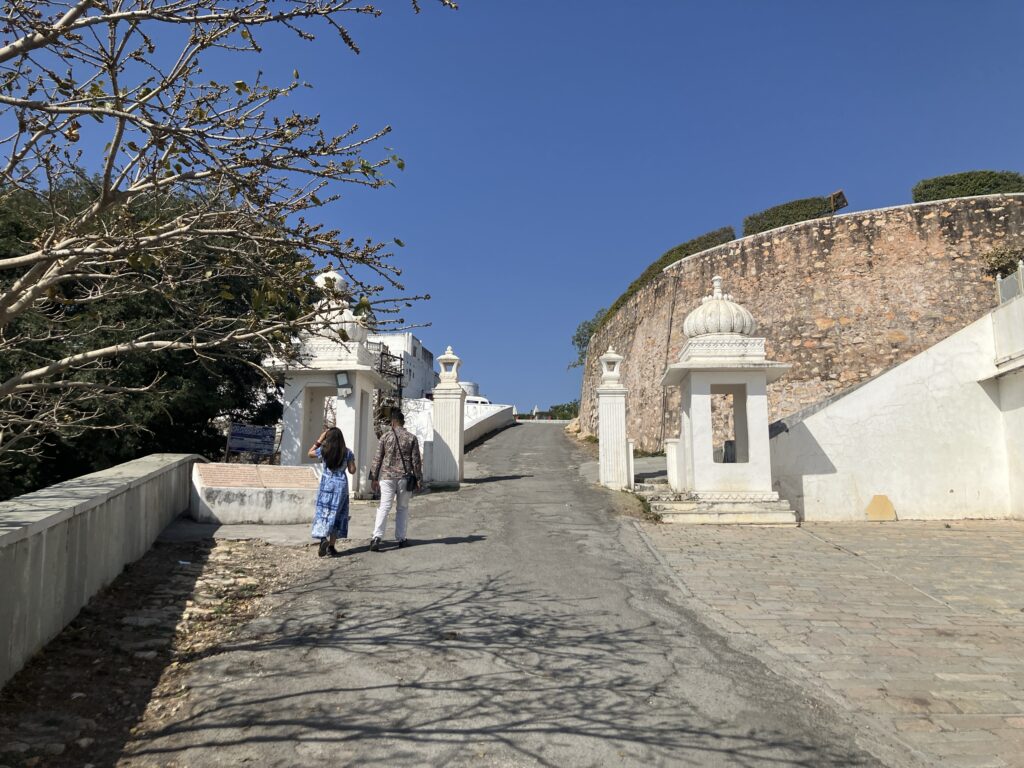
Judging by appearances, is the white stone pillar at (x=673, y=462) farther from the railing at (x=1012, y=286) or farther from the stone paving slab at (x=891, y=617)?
the railing at (x=1012, y=286)

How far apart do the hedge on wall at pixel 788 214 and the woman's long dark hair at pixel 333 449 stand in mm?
19997

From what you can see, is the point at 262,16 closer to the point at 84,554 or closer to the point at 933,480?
the point at 84,554

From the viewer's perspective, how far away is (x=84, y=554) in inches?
200

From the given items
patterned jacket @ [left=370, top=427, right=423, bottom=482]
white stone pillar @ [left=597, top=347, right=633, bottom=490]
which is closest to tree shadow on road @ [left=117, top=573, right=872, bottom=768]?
patterned jacket @ [left=370, top=427, right=423, bottom=482]

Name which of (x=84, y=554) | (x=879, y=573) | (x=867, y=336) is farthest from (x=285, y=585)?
(x=867, y=336)

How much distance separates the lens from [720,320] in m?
12.1

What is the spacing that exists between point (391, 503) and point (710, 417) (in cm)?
613

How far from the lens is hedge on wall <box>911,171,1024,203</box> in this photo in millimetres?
21031

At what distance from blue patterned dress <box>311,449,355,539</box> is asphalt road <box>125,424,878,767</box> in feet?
1.57

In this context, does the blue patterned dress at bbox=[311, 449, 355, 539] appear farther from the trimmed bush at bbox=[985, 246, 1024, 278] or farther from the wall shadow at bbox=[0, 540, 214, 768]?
the trimmed bush at bbox=[985, 246, 1024, 278]

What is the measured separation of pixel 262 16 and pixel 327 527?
17.6ft

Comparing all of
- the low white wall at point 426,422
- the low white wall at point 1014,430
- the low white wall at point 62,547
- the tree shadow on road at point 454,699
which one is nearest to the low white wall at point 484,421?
the low white wall at point 426,422

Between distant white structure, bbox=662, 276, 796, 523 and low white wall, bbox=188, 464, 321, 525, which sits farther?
distant white structure, bbox=662, 276, 796, 523

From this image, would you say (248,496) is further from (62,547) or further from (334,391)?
(62,547)
